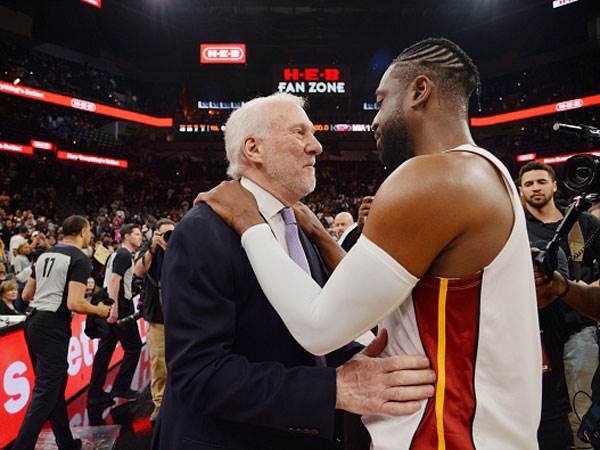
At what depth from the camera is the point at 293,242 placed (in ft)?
5.06

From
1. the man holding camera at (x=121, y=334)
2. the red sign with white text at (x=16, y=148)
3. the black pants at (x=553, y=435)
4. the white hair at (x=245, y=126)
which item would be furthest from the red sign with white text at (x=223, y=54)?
the white hair at (x=245, y=126)

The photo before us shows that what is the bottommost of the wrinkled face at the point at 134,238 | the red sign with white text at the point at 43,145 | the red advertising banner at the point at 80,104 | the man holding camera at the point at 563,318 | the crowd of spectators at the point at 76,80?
the man holding camera at the point at 563,318

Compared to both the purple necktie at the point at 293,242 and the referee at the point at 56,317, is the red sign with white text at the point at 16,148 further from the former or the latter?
the purple necktie at the point at 293,242

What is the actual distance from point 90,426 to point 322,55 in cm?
2037

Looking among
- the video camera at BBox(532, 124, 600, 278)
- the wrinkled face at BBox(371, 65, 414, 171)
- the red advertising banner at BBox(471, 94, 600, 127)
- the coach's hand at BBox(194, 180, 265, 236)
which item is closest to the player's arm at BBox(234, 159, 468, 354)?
the wrinkled face at BBox(371, 65, 414, 171)

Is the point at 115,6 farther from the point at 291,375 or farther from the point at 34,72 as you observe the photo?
the point at 291,375

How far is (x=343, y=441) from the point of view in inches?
61.5

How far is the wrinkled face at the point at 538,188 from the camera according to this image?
3.12 meters

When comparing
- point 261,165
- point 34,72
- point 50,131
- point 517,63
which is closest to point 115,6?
point 34,72

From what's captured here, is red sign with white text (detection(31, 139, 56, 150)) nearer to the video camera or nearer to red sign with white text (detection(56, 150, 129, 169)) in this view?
red sign with white text (detection(56, 150, 129, 169))

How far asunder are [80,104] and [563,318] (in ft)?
69.7

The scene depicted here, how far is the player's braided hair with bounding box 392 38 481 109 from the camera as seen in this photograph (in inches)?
51.4

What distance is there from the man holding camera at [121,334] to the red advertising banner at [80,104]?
15117 millimetres

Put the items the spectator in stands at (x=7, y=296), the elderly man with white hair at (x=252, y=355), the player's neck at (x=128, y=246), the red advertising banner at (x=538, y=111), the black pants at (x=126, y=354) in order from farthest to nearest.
Answer: the red advertising banner at (x=538, y=111), the player's neck at (x=128, y=246), the spectator in stands at (x=7, y=296), the black pants at (x=126, y=354), the elderly man with white hair at (x=252, y=355)
